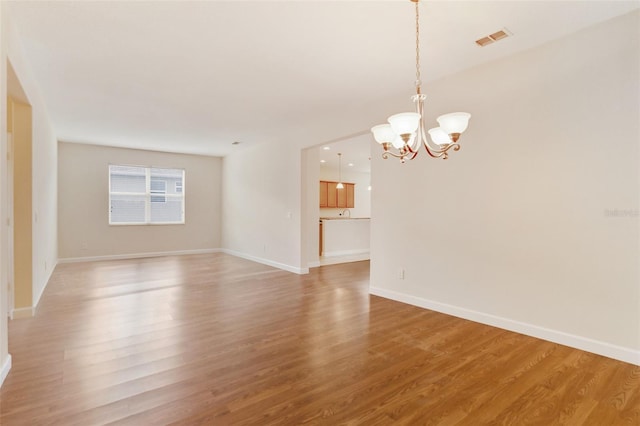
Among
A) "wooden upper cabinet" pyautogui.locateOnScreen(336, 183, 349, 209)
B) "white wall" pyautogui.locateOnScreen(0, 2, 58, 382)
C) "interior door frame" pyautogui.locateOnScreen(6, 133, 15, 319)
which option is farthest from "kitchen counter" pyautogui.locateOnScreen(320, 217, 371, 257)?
"interior door frame" pyautogui.locateOnScreen(6, 133, 15, 319)

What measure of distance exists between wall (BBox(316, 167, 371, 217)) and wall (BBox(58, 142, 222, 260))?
3512 mm

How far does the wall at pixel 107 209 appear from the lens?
7098 millimetres

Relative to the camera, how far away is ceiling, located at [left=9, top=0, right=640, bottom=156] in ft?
7.85

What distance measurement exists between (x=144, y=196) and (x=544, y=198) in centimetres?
824

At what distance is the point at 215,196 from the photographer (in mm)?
8992

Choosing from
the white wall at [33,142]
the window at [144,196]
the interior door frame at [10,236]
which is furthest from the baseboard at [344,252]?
the interior door frame at [10,236]

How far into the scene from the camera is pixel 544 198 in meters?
2.90

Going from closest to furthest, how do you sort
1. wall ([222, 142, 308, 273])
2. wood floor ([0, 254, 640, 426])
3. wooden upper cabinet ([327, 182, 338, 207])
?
wood floor ([0, 254, 640, 426]) → wall ([222, 142, 308, 273]) → wooden upper cabinet ([327, 182, 338, 207])

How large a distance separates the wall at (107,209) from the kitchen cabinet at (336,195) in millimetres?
3214

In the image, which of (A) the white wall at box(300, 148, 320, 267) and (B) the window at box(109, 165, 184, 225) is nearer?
(A) the white wall at box(300, 148, 320, 267)

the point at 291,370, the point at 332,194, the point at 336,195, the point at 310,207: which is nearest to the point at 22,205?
the point at 291,370

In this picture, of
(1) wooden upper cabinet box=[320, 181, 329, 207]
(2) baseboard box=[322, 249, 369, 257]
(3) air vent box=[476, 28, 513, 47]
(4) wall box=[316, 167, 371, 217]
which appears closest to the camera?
(3) air vent box=[476, 28, 513, 47]

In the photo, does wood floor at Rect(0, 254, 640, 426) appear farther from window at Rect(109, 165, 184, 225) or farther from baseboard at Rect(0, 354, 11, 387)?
window at Rect(109, 165, 184, 225)

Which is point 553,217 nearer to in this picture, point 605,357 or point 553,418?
point 605,357
